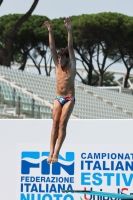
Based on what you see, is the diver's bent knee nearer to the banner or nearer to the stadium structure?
the banner

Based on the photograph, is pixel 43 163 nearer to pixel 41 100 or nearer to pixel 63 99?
pixel 63 99

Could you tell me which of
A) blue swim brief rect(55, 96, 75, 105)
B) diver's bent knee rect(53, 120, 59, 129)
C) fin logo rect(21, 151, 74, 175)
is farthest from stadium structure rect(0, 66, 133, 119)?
blue swim brief rect(55, 96, 75, 105)

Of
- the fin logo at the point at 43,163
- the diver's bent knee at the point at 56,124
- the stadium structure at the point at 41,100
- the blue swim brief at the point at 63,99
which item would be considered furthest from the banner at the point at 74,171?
the stadium structure at the point at 41,100

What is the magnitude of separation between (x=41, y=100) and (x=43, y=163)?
47.7 ft

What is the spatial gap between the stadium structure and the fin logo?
407 inches

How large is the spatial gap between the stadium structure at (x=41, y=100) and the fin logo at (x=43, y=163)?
10334 millimetres

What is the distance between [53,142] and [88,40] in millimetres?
50993

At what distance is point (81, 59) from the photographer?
60906 mm

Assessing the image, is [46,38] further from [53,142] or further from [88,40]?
[53,142]

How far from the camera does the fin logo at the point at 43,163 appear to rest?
926 cm

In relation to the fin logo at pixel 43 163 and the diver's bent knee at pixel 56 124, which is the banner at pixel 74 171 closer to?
the fin logo at pixel 43 163

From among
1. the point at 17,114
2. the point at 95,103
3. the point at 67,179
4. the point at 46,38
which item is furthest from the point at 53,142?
the point at 46,38

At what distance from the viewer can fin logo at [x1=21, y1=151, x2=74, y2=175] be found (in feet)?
30.4

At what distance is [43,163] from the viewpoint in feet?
30.6
